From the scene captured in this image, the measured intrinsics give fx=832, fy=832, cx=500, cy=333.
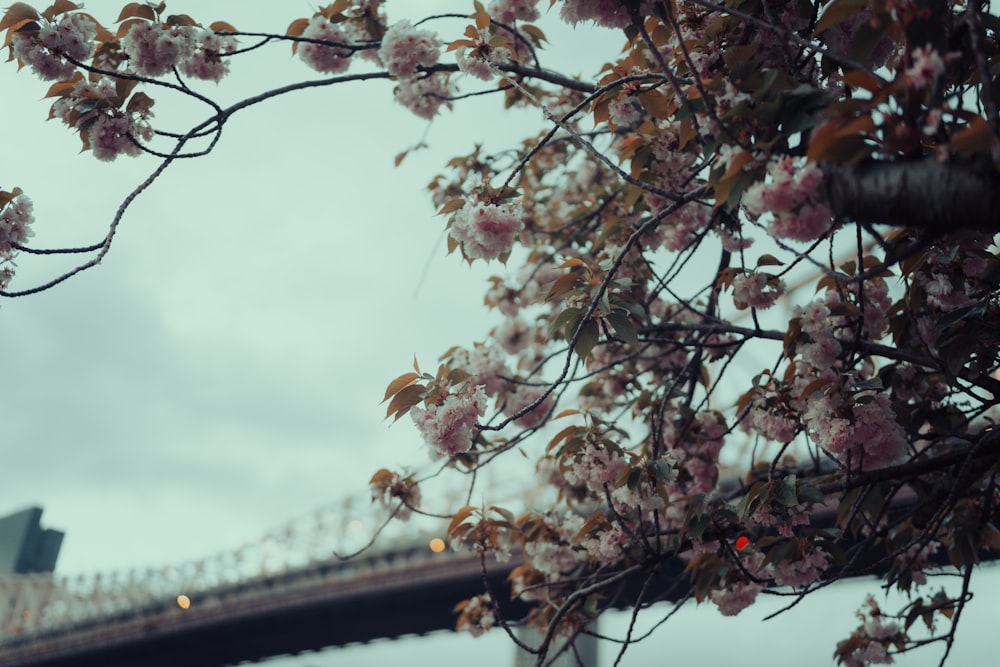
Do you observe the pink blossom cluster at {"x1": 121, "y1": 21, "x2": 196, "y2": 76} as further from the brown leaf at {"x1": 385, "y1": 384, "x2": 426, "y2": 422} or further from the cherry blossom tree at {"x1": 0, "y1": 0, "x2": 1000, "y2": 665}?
the brown leaf at {"x1": 385, "y1": 384, "x2": 426, "y2": 422}

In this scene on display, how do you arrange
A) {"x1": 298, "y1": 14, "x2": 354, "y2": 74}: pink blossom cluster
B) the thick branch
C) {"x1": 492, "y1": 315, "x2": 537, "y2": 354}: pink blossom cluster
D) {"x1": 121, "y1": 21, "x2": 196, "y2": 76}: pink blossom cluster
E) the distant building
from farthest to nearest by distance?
the distant building → {"x1": 492, "y1": 315, "x2": 537, "y2": 354}: pink blossom cluster → {"x1": 298, "y1": 14, "x2": 354, "y2": 74}: pink blossom cluster → {"x1": 121, "y1": 21, "x2": 196, "y2": 76}: pink blossom cluster → the thick branch

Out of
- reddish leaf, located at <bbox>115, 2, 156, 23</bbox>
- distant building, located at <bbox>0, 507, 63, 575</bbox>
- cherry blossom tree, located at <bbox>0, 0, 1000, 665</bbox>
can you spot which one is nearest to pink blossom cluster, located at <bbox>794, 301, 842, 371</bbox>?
cherry blossom tree, located at <bbox>0, 0, 1000, 665</bbox>

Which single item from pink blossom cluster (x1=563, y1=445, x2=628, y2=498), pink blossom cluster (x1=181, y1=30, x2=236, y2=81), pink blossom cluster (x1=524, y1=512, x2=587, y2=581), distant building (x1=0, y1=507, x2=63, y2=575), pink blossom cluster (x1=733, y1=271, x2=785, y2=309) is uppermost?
distant building (x1=0, y1=507, x2=63, y2=575)

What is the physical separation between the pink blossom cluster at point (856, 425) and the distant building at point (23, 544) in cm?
6018

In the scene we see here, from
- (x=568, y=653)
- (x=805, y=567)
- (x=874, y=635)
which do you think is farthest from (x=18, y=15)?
(x=568, y=653)

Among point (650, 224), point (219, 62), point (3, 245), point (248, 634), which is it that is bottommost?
point (650, 224)

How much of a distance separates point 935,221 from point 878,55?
3.25 feet

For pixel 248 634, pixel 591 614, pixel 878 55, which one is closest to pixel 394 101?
pixel 878 55

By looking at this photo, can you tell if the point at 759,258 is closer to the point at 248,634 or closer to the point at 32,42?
the point at 32,42

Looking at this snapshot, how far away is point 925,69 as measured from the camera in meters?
1.54

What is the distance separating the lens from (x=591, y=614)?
3580 mm

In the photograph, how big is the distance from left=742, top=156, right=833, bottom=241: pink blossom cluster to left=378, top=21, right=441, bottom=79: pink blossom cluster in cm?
146

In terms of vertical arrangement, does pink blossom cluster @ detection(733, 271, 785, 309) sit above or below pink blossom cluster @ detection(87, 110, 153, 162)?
below

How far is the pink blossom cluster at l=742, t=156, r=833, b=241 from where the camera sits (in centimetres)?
175
